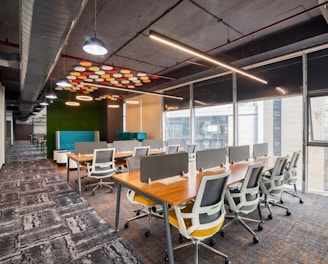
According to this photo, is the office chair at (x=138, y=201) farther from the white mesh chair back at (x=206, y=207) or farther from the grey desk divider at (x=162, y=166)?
the white mesh chair back at (x=206, y=207)

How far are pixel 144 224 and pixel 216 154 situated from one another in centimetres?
165

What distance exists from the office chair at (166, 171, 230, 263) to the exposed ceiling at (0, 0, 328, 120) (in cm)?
216

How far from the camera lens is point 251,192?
2.24 metres

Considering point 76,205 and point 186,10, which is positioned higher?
point 186,10

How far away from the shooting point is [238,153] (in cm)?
374

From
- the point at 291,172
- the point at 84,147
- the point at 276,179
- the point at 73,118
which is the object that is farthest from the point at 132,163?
the point at 73,118

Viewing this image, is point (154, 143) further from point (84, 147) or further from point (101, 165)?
point (101, 165)

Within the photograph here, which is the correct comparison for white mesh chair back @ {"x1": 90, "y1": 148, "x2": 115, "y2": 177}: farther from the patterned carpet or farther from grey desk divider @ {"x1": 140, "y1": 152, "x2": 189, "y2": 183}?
grey desk divider @ {"x1": 140, "y1": 152, "x2": 189, "y2": 183}

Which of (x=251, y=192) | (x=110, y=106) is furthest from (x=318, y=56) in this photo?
(x=110, y=106)

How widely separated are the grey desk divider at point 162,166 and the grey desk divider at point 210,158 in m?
0.28

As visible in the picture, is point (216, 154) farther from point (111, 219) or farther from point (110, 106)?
point (110, 106)

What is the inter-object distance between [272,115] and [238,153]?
1.76 meters

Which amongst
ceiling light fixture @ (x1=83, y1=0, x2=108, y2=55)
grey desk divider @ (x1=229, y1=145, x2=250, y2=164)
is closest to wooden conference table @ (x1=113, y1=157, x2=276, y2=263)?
grey desk divider @ (x1=229, y1=145, x2=250, y2=164)

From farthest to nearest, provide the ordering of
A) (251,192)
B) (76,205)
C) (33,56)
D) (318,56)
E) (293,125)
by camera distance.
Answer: (293,125) < (318,56) < (76,205) < (33,56) < (251,192)
